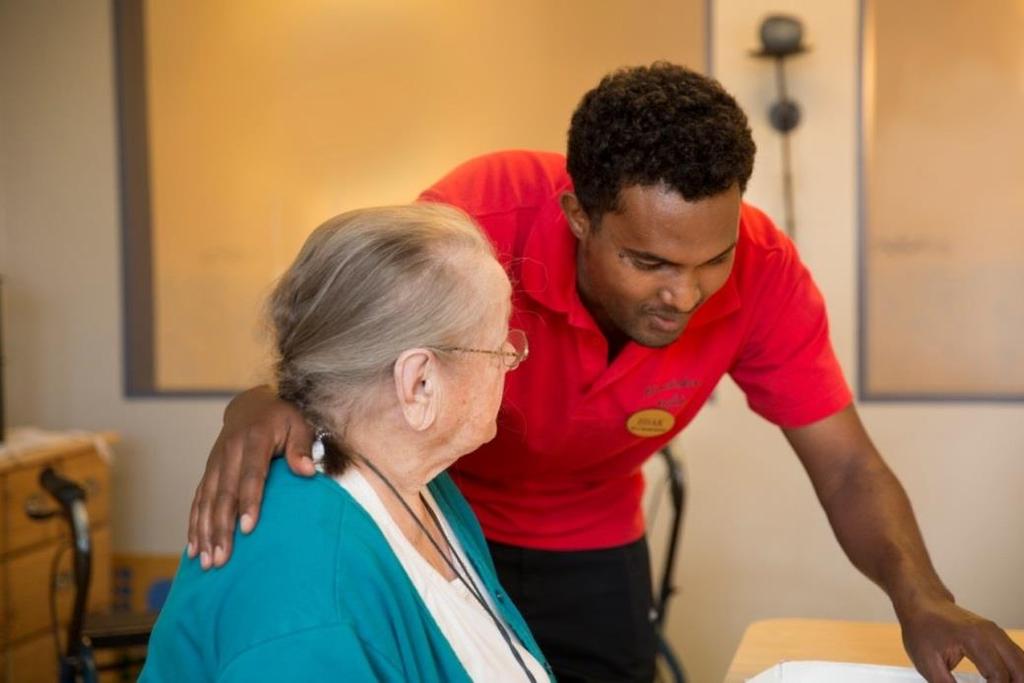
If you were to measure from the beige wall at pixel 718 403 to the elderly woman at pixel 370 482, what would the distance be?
87.6 inches

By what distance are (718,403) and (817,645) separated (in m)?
1.90

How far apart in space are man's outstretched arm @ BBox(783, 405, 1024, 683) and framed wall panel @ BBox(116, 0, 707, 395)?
1.95 meters

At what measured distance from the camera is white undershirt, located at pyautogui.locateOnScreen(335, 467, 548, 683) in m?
1.19

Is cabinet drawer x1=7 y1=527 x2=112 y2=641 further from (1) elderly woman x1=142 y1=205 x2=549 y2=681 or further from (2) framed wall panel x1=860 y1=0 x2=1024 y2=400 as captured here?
(2) framed wall panel x1=860 y1=0 x2=1024 y2=400

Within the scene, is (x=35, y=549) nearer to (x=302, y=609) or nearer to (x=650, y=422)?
(x=650, y=422)

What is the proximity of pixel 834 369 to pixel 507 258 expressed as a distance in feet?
1.80

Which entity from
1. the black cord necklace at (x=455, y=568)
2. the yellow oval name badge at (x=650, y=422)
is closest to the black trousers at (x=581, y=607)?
the yellow oval name badge at (x=650, y=422)

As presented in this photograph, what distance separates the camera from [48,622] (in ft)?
10.8

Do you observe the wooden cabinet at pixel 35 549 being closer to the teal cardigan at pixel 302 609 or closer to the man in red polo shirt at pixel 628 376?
the man in red polo shirt at pixel 628 376

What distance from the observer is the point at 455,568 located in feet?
4.44

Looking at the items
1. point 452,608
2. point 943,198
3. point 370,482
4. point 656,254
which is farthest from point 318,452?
point 943,198

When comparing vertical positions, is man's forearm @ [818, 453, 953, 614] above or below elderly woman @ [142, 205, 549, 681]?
below

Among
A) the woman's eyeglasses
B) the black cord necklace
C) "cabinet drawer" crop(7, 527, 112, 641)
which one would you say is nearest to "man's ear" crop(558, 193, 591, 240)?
the woman's eyeglasses

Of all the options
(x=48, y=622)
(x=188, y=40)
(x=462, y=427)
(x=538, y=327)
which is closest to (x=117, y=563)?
(x=48, y=622)
